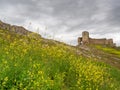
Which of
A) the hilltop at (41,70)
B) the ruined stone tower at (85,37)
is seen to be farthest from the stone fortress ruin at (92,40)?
the hilltop at (41,70)

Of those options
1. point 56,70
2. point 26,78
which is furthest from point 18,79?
point 56,70

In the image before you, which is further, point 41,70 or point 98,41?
point 98,41

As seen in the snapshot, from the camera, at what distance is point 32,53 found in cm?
1392

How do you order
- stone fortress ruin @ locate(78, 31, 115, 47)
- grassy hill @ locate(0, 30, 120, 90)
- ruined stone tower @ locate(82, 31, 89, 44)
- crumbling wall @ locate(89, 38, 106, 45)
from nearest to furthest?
grassy hill @ locate(0, 30, 120, 90)
ruined stone tower @ locate(82, 31, 89, 44)
stone fortress ruin @ locate(78, 31, 115, 47)
crumbling wall @ locate(89, 38, 106, 45)

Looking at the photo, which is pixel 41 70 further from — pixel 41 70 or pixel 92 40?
pixel 92 40

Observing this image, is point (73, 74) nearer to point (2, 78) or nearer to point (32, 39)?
point (32, 39)

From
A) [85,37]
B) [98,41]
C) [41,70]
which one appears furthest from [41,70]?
[98,41]

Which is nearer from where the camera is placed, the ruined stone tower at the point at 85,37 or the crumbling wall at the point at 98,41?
the ruined stone tower at the point at 85,37

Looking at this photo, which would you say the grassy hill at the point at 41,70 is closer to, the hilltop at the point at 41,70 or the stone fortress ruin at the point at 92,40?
the hilltop at the point at 41,70

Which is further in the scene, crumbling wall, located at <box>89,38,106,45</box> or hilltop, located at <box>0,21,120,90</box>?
crumbling wall, located at <box>89,38,106,45</box>

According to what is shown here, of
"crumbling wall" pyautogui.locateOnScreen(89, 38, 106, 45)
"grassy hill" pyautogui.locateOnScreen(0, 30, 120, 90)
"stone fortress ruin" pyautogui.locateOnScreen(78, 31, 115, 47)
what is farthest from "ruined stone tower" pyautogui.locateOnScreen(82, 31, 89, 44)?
"grassy hill" pyautogui.locateOnScreen(0, 30, 120, 90)

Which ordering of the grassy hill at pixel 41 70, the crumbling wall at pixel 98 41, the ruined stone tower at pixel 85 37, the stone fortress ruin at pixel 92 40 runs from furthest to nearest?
1. the crumbling wall at pixel 98 41
2. the stone fortress ruin at pixel 92 40
3. the ruined stone tower at pixel 85 37
4. the grassy hill at pixel 41 70

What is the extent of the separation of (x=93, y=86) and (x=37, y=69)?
2801mm

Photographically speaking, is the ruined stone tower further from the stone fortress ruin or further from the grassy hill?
the grassy hill
